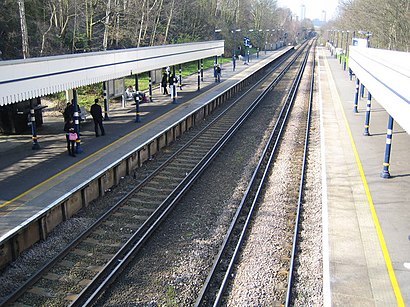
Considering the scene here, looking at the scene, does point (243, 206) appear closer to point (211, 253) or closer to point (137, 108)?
point (211, 253)

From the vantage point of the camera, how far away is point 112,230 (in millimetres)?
11055

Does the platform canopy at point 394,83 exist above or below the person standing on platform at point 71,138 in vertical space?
above

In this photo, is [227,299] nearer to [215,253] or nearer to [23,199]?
[215,253]

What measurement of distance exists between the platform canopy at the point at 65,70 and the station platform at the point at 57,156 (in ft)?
7.66

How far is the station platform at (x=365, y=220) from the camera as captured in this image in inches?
318

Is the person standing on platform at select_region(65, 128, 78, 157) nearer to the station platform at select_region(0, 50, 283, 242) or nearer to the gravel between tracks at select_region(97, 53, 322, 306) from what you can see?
the station platform at select_region(0, 50, 283, 242)

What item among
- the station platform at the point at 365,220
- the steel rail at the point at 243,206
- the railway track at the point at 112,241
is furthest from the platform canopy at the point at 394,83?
the railway track at the point at 112,241

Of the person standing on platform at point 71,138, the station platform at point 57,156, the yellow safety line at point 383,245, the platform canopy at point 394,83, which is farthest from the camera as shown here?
the person standing on platform at point 71,138

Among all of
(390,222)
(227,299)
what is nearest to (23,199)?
(227,299)

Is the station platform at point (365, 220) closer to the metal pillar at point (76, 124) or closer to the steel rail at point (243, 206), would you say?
the steel rail at point (243, 206)

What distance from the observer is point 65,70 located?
14.7 meters

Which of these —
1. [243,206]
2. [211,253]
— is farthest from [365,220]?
[211,253]

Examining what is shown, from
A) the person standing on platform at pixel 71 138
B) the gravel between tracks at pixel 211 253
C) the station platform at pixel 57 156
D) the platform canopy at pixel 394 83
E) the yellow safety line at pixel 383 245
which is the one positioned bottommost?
the gravel between tracks at pixel 211 253

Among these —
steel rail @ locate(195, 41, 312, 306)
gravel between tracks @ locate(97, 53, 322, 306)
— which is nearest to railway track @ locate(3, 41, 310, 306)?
gravel between tracks @ locate(97, 53, 322, 306)
